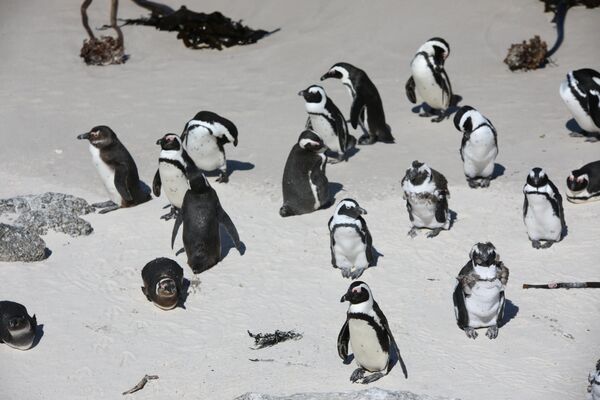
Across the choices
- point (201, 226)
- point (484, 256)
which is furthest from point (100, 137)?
point (484, 256)

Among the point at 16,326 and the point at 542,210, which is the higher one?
the point at 542,210

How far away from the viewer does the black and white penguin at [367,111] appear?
36.9 feet

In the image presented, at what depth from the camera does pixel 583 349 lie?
707 cm

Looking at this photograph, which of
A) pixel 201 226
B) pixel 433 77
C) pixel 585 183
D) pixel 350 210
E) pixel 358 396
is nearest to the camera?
pixel 358 396

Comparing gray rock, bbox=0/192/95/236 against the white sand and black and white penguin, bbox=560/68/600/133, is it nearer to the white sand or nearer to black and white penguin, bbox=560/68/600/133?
the white sand

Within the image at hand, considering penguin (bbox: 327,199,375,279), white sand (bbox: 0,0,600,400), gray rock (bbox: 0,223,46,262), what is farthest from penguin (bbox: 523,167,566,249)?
gray rock (bbox: 0,223,46,262)

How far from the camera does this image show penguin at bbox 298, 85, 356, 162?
1070cm

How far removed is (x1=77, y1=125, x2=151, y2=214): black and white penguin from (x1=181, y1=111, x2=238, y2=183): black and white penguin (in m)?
0.80

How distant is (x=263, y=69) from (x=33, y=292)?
6522 millimetres

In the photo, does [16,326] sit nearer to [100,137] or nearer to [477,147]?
[100,137]

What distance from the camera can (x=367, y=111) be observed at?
11.3m

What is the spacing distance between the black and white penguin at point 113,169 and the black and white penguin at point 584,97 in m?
4.53

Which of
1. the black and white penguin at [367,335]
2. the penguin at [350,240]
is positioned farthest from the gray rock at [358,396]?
the penguin at [350,240]

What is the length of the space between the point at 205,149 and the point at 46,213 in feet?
5.86
